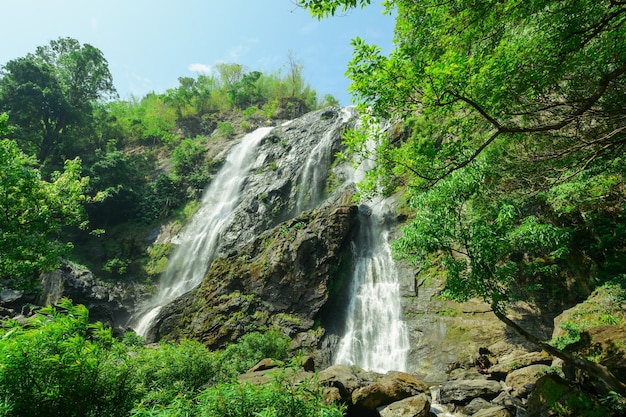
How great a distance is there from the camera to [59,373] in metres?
3.08

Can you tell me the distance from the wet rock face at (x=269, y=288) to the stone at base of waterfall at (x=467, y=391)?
811cm

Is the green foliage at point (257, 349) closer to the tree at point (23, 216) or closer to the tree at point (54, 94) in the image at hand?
the tree at point (23, 216)

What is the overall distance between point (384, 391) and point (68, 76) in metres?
41.9

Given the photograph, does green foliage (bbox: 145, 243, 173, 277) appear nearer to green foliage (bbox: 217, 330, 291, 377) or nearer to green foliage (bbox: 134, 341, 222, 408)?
green foliage (bbox: 217, 330, 291, 377)

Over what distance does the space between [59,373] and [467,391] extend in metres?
9.41

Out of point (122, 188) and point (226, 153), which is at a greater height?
point (226, 153)

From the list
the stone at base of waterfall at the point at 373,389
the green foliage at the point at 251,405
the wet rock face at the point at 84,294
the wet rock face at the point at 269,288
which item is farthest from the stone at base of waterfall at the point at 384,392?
the wet rock face at the point at 84,294

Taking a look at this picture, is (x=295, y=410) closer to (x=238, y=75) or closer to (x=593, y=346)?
(x=593, y=346)

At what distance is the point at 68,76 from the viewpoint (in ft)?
109

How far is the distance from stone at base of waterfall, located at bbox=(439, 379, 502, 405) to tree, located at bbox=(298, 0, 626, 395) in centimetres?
277

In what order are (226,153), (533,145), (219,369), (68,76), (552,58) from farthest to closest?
1. (226,153)
2. (68,76)
3. (533,145)
4. (219,369)
5. (552,58)

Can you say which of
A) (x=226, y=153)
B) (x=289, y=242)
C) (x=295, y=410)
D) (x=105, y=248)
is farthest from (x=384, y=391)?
(x=226, y=153)

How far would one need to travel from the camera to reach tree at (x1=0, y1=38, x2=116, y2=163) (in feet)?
89.6

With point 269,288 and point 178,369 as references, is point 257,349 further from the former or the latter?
point 178,369
